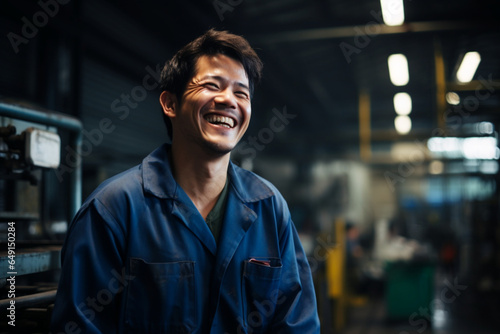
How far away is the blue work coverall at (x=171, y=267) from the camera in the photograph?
4.92ft

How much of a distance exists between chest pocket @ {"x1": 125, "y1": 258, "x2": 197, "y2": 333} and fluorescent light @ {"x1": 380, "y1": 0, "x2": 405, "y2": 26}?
5488 millimetres

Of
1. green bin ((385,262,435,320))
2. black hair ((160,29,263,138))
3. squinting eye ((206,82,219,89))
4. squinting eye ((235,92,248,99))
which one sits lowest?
green bin ((385,262,435,320))

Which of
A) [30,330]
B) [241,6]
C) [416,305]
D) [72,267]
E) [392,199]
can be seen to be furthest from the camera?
[392,199]

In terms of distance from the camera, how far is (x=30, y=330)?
5.91ft

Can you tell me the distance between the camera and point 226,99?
5.80ft

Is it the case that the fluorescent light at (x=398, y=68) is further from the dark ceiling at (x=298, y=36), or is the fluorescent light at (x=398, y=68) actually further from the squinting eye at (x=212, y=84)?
the squinting eye at (x=212, y=84)

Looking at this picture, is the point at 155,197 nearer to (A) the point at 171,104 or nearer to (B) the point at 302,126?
(A) the point at 171,104

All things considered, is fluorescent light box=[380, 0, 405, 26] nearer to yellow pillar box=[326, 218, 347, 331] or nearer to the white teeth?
yellow pillar box=[326, 218, 347, 331]

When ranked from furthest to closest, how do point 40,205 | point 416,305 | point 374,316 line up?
point 374,316, point 416,305, point 40,205

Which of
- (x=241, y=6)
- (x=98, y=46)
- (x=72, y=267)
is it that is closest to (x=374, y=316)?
(x=241, y=6)

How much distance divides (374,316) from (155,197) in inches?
274

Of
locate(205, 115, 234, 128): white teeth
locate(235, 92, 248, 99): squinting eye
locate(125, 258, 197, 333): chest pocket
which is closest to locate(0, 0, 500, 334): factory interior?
locate(125, 258, 197, 333): chest pocket

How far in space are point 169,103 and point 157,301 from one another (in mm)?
835

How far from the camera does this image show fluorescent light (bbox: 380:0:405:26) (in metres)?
5.96
